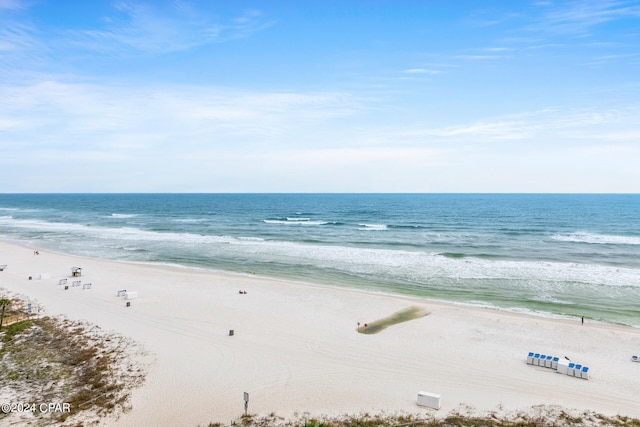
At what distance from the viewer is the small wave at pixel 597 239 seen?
5575cm

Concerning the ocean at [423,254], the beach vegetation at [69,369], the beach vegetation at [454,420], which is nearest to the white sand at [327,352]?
the beach vegetation at [454,420]

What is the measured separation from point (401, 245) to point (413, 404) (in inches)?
1557

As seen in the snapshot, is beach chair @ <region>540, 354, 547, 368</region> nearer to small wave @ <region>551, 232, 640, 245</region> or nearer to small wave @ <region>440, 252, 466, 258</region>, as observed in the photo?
small wave @ <region>440, 252, 466, 258</region>

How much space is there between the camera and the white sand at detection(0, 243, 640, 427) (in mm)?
15805

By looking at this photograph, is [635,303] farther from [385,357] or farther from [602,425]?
[385,357]

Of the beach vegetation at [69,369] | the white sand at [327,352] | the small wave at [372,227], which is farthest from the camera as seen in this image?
the small wave at [372,227]

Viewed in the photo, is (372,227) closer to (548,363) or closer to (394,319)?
(394,319)

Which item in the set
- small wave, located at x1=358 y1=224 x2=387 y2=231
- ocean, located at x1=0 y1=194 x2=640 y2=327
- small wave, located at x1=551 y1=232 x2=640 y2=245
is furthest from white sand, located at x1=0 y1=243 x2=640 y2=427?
small wave, located at x1=358 y1=224 x2=387 y2=231

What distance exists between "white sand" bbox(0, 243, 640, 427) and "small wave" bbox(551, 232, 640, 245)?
37.9 metres

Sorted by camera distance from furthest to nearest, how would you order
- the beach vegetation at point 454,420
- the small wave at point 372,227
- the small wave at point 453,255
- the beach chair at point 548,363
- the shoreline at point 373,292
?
the small wave at point 372,227
the small wave at point 453,255
the shoreline at point 373,292
the beach chair at point 548,363
the beach vegetation at point 454,420

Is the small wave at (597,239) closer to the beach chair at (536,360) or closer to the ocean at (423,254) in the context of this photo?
the ocean at (423,254)

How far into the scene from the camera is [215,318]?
25.2m

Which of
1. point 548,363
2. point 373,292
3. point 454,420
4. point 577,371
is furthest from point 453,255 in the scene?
point 454,420

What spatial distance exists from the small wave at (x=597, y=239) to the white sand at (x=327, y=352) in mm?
37907
